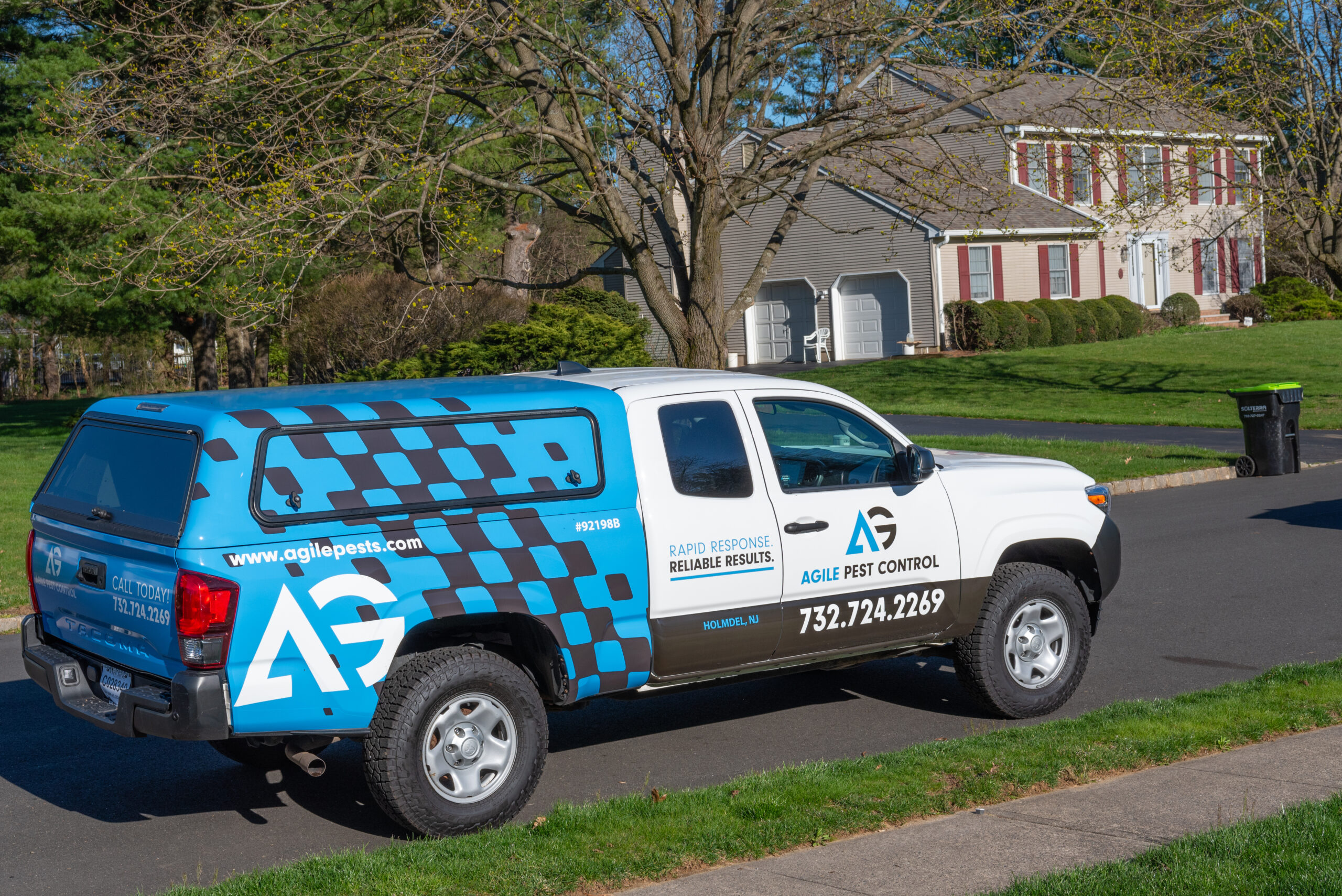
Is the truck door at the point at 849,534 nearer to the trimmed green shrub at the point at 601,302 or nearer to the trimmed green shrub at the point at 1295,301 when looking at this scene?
the trimmed green shrub at the point at 601,302

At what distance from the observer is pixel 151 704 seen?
5312 mm

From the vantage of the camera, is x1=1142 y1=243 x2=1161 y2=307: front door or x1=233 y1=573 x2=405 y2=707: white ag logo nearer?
x1=233 y1=573 x2=405 y2=707: white ag logo

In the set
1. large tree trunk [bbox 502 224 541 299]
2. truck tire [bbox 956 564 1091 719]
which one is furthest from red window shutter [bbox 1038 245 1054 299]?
truck tire [bbox 956 564 1091 719]

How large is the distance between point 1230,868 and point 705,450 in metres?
2.97

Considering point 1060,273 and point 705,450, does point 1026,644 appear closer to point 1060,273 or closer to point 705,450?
point 705,450

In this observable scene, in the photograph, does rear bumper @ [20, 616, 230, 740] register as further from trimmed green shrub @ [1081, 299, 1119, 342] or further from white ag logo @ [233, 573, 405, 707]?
trimmed green shrub @ [1081, 299, 1119, 342]

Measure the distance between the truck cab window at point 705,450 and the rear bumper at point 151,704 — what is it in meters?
2.30

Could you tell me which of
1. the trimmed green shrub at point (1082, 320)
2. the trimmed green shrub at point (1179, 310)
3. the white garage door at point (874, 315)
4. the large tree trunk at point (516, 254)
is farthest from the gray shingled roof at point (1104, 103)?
the large tree trunk at point (516, 254)

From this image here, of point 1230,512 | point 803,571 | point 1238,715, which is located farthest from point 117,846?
point 1230,512

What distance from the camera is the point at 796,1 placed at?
16.4 meters

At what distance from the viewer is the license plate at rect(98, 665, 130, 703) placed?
18.4ft

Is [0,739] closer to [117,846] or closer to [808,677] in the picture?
[117,846]

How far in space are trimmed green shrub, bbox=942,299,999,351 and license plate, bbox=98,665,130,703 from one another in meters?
33.8

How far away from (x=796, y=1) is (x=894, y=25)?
4.14ft
